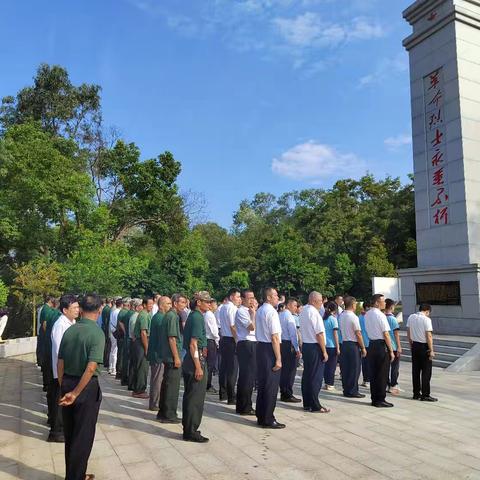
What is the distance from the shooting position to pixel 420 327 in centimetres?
707

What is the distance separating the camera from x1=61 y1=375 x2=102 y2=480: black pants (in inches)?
141

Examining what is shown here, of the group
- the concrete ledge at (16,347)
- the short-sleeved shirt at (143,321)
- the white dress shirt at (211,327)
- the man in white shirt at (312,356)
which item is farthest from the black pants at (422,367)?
the concrete ledge at (16,347)

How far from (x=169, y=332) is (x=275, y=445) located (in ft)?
5.91

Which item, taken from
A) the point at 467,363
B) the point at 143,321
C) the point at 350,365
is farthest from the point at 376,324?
the point at 467,363

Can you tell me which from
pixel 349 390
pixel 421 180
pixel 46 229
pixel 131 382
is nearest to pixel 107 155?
pixel 46 229

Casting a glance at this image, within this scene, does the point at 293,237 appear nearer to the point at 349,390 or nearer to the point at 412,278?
the point at 412,278

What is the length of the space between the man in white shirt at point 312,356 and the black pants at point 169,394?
6.02 ft

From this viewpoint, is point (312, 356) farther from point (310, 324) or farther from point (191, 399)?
point (191, 399)

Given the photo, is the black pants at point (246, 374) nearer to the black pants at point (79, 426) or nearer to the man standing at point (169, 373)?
the man standing at point (169, 373)

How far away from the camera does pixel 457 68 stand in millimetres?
13000

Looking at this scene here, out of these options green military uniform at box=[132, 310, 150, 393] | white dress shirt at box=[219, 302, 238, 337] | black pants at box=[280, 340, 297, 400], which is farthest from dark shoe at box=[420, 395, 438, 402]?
green military uniform at box=[132, 310, 150, 393]

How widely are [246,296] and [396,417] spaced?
2.57 metres

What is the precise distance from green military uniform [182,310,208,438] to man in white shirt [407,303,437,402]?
371 centimetres

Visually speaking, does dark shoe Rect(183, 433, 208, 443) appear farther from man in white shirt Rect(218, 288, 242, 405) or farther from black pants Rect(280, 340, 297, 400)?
black pants Rect(280, 340, 297, 400)
